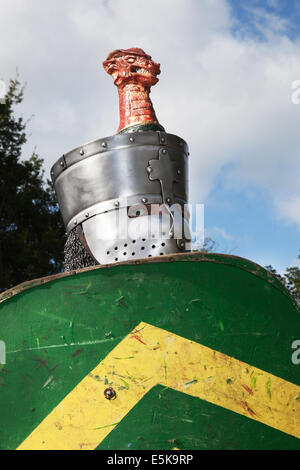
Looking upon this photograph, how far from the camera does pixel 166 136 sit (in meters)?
2.91

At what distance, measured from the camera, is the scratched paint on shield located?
6.24ft

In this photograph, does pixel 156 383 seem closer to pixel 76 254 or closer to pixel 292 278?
pixel 76 254

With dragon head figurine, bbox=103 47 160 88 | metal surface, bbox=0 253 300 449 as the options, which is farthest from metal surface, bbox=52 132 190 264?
metal surface, bbox=0 253 300 449

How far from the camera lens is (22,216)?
477 inches

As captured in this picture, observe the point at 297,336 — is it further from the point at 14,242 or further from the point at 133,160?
the point at 14,242

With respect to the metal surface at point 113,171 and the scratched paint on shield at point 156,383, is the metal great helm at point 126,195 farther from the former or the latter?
the scratched paint on shield at point 156,383

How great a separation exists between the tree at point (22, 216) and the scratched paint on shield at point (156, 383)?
891cm

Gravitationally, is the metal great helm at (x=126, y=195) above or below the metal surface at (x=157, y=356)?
above

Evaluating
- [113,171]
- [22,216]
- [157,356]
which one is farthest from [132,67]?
[22,216]

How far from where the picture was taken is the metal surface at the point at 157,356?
6.26 ft

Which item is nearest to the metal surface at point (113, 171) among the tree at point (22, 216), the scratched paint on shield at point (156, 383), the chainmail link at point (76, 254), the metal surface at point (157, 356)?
the chainmail link at point (76, 254)

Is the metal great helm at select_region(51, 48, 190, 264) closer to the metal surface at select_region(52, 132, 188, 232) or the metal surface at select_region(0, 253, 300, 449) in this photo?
the metal surface at select_region(52, 132, 188, 232)

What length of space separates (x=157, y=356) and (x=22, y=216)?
10.5 metres

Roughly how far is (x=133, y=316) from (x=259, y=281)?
1.55ft
